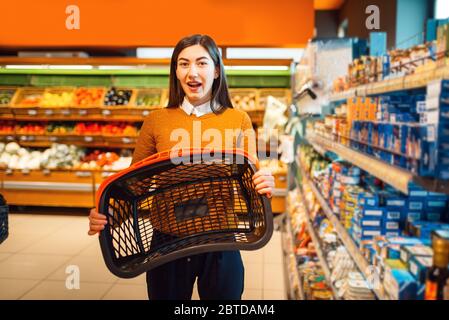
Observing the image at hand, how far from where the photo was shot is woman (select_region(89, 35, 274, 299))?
3.95ft

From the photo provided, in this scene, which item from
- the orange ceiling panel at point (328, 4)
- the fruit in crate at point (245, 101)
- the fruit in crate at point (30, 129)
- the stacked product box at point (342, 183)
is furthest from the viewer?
the orange ceiling panel at point (328, 4)

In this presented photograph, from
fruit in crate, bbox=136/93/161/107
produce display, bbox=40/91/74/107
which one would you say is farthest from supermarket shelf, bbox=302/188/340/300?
produce display, bbox=40/91/74/107

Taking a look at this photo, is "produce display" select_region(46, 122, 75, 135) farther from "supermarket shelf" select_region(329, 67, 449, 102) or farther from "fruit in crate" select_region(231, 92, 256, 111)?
"supermarket shelf" select_region(329, 67, 449, 102)

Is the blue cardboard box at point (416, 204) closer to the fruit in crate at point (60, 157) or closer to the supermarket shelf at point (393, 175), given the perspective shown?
the supermarket shelf at point (393, 175)

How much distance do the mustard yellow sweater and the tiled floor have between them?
1.10 metres

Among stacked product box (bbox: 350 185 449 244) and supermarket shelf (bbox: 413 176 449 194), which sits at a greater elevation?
supermarket shelf (bbox: 413 176 449 194)

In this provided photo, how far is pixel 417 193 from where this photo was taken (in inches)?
65.4

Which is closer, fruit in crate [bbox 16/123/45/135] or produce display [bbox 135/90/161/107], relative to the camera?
produce display [bbox 135/90/161/107]

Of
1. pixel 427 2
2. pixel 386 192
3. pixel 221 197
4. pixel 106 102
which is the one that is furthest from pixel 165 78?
pixel 221 197

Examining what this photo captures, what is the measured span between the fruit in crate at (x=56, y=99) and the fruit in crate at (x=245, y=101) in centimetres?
211

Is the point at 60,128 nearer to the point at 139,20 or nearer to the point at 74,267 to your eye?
the point at 74,267

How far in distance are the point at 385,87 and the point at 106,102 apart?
184 inches

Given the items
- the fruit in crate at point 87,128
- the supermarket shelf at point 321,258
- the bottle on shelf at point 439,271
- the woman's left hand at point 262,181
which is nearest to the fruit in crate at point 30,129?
the fruit in crate at point 87,128

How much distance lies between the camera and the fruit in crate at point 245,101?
5.41 metres
